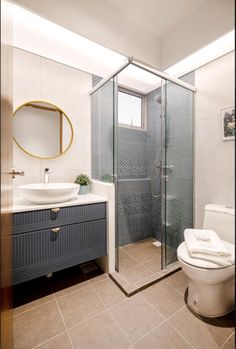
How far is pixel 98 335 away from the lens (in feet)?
3.72

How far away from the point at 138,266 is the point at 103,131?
1.56m

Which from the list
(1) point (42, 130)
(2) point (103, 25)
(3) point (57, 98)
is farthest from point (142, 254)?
(2) point (103, 25)

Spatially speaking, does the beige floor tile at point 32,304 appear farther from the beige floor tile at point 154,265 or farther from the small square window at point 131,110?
the small square window at point 131,110

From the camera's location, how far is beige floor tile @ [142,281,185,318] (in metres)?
1.33

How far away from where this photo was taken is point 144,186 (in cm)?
250

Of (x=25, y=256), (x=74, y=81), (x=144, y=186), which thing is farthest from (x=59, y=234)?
(x=74, y=81)

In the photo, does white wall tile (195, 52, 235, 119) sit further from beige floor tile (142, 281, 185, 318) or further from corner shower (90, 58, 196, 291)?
beige floor tile (142, 281, 185, 318)

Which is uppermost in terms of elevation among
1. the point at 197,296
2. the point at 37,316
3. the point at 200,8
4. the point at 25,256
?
the point at 200,8

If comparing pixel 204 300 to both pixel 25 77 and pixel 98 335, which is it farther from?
pixel 25 77

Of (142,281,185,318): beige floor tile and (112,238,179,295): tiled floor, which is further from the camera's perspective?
(112,238,179,295): tiled floor

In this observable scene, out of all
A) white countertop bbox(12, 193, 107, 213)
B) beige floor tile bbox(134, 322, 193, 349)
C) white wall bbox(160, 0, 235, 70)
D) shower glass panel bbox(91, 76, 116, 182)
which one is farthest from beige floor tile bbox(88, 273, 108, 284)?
white wall bbox(160, 0, 235, 70)

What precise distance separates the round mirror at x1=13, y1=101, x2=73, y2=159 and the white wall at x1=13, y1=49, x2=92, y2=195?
6 centimetres

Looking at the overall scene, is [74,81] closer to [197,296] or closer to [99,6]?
[99,6]

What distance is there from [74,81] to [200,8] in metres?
1.36
